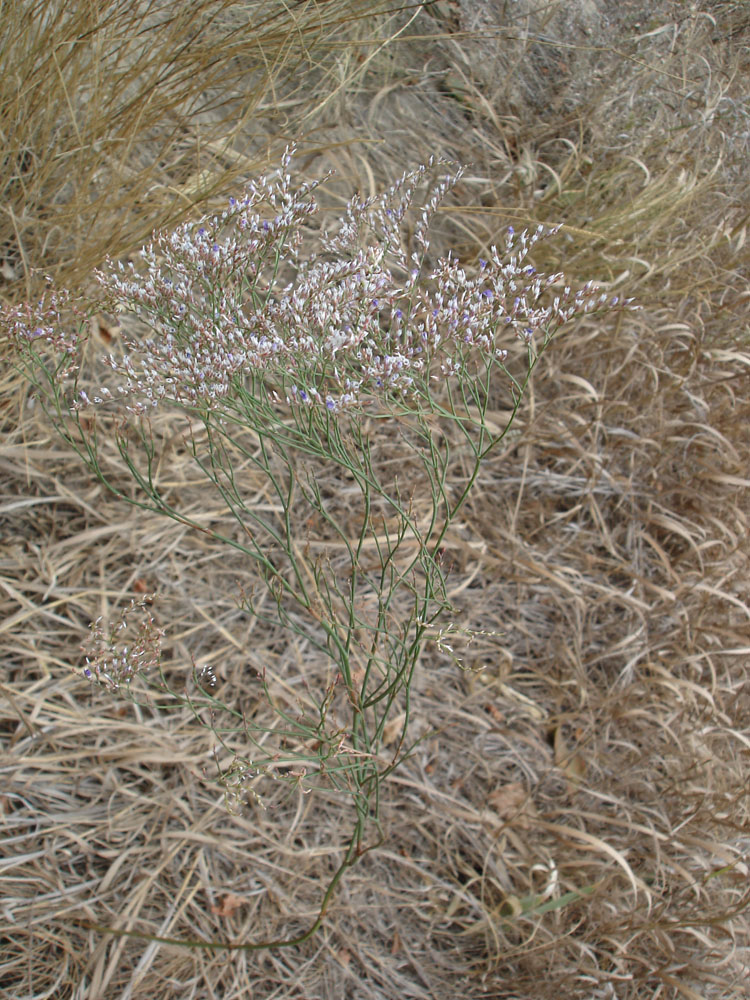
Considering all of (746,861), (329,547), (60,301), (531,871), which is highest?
(60,301)

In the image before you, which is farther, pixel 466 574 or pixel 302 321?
pixel 466 574

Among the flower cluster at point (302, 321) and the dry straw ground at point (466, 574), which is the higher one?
the flower cluster at point (302, 321)

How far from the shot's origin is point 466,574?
1.93 metres

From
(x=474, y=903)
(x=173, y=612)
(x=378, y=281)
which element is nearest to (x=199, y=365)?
(x=378, y=281)

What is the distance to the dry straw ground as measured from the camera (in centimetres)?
151

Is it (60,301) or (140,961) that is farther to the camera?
(140,961)

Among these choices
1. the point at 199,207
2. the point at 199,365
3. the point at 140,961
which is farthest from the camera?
the point at 199,207

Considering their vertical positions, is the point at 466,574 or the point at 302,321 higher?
the point at 302,321

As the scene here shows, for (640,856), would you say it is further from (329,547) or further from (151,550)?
(151,550)

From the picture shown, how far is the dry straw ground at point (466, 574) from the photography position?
151 centimetres

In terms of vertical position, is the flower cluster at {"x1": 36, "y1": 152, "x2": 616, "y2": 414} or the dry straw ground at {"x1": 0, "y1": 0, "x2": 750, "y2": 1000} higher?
the flower cluster at {"x1": 36, "y1": 152, "x2": 616, "y2": 414}

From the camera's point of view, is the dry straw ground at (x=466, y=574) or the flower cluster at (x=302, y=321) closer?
the flower cluster at (x=302, y=321)

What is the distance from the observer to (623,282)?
200 centimetres

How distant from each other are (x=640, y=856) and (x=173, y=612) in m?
1.23
